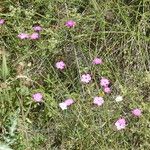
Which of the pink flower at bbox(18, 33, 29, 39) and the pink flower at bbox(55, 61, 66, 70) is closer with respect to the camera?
the pink flower at bbox(55, 61, 66, 70)

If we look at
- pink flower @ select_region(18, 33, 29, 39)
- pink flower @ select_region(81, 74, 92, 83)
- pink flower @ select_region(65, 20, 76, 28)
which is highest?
pink flower @ select_region(65, 20, 76, 28)

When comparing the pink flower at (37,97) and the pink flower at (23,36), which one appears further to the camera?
the pink flower at (23,36)

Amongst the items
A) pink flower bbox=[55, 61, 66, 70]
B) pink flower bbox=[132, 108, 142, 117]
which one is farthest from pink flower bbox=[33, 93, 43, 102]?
pink flower bbox=[132, 108, 142, 117]

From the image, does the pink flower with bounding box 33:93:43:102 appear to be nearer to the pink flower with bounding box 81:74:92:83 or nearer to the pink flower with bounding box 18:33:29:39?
the pink flower with bounding box 81:74:92:83

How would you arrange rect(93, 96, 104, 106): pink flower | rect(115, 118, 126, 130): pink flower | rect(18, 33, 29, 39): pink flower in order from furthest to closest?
rect(18, 33, 29, 39): pink flower
rect(93, 96, 104, 106): pink flower
rect(115, 118, 126, 130): pink flower

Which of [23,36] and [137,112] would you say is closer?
[137,112]

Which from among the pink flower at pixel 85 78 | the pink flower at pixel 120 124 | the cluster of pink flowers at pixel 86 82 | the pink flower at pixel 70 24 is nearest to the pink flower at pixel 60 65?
the cluster of pink flowers at pixel 86 82

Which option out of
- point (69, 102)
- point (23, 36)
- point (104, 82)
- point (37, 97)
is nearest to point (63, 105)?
point (69, 102)

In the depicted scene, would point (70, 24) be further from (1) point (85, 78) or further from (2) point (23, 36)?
(1) point (85, 78)

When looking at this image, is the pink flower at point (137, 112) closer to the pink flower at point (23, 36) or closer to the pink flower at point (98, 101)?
the pink flower at point (98, 101)
